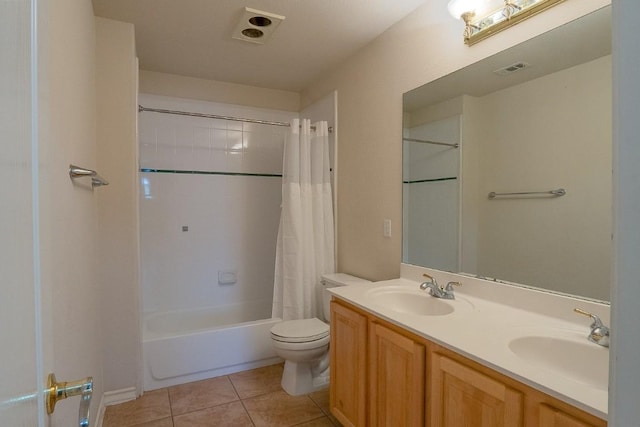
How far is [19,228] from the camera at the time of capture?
0.41 meters

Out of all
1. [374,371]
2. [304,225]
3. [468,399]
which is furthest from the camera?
[304,225]

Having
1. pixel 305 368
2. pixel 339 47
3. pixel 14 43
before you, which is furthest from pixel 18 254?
pixel 339 47

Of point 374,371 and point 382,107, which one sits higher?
point 382,107

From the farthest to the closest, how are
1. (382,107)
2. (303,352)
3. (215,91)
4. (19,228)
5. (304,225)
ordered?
(215,91), (304,225), (382,107), (303,352), (19,228)

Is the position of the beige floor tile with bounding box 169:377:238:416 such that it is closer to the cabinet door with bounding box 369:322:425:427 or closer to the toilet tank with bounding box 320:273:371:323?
the toilet tank with bounding box 320:273:371:323

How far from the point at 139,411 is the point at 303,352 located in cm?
106

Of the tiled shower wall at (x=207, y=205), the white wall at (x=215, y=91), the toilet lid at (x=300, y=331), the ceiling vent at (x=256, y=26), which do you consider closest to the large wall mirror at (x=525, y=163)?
the toilet lid at (x=300, y=331)

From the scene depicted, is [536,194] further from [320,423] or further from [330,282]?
[320,423]

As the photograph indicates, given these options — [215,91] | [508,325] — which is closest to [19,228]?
[508,325]

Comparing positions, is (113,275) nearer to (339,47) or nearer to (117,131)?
(117,131)

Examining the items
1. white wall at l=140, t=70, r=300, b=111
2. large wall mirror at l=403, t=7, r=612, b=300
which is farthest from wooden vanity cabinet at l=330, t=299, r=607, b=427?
white wall at l=140, t=70, r=300, b=111

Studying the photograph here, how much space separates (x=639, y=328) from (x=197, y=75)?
324 cm

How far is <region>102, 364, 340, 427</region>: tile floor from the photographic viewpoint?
1929 millimetres

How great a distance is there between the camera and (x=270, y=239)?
3.40 m
